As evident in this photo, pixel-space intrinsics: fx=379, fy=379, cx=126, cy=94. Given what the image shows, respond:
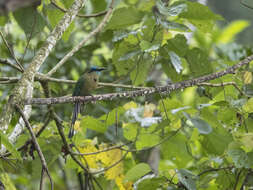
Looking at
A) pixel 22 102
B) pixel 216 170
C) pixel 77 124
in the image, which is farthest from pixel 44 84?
pixel 216 170

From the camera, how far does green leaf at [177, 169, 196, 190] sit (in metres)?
2.61

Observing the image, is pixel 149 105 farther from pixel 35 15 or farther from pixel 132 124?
pixel 35 15

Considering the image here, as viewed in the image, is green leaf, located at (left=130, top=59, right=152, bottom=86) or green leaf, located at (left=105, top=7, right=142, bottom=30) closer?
green leaf, located at (left=105, top=7, right=142, bottom=30)

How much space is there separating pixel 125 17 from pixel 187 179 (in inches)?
51.6

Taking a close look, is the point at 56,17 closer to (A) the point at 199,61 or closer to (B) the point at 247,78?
(A) the point at 199,61

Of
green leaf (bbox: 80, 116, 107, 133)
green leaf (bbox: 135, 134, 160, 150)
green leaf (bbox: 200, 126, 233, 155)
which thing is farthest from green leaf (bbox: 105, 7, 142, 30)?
green leaf (bbox: 200, 126, 233, 155)

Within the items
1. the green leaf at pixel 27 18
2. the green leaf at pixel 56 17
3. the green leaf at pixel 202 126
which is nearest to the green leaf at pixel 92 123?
the green leaf at pixel 56 17

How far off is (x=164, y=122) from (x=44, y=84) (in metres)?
1.08

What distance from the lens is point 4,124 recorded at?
2.19 metres

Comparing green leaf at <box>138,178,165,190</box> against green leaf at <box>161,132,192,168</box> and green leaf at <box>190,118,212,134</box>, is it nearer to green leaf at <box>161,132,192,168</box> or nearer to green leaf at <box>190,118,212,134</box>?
green leaf at <box>161,132,192,168</box>

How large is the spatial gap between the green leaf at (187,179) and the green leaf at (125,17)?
1.22 metres

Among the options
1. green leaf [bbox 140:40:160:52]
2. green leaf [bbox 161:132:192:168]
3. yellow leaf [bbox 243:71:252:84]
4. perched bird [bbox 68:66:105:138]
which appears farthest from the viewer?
perched bird [bbox 68:66:105:138]

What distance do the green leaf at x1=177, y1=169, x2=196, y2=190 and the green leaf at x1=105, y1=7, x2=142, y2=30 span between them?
4.00 feet

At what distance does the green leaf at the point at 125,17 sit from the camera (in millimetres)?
2928
